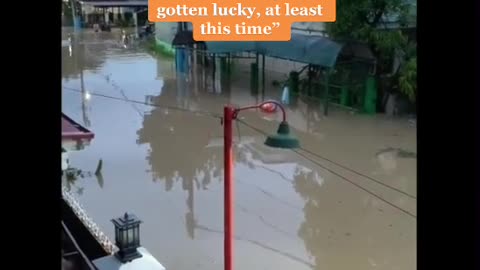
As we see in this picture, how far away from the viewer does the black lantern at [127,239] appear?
1.57m

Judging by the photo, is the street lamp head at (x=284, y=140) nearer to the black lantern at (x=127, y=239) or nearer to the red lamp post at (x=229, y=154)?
the red lamp post at (x=229, y=154)

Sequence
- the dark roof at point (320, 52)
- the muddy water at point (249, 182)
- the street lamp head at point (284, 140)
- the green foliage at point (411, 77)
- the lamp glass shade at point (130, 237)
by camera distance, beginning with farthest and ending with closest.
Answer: the dark roof at point (320, 52)
the muddy water at point (249, 182)
the lamp glass shade at point (130, 237)
the street lamp head at point (284, 140)
the green foliage at point (411, 77)

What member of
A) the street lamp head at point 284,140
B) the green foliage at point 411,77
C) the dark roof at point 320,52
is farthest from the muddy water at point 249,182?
the dark roof at point 320,52

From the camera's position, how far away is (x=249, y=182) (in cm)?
322

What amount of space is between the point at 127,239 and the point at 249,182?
1.65 metres

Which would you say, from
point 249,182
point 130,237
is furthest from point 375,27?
point 130,237

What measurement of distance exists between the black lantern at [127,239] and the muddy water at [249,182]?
1.03ft

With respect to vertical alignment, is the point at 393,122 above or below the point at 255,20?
below

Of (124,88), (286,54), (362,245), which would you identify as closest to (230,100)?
(286,54)

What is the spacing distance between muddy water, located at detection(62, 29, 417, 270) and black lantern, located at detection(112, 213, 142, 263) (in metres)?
0.31

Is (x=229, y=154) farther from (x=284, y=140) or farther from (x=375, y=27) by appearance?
(x=375, y=27)
